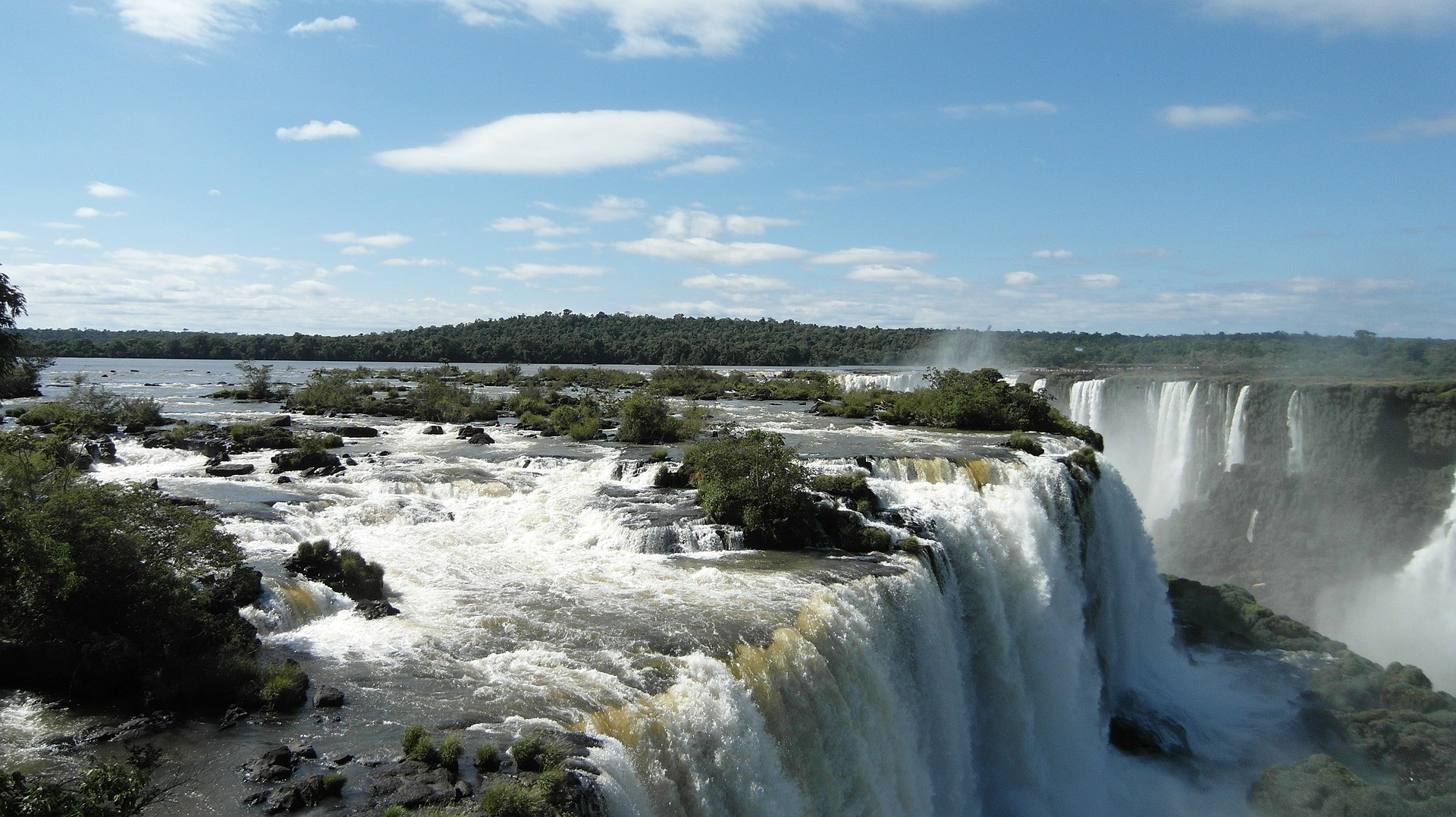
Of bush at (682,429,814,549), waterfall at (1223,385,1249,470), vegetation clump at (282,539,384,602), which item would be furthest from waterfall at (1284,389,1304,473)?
vegetation clump at (282,539,384,602)

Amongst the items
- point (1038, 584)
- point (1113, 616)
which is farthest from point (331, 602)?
point (1113, 616)

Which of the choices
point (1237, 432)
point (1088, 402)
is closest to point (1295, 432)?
point (1237, 432)

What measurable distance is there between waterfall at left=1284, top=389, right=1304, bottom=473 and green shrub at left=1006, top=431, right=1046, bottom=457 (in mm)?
16789

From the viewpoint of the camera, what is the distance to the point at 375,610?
14.1 m

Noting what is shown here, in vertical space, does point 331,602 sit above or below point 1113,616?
above

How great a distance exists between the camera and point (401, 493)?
22141 mm

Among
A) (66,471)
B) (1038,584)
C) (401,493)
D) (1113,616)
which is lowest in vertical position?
(1113,616)

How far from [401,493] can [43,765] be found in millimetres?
13402

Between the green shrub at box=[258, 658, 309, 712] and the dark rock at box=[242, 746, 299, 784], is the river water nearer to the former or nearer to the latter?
the dark rock at box=[242, 746, 299, 784]

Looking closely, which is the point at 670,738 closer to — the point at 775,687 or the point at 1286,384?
the point at 775,687

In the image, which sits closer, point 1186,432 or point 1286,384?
point 1286,384

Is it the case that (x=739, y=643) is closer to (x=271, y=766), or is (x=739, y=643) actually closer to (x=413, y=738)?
(x=413, y=738)

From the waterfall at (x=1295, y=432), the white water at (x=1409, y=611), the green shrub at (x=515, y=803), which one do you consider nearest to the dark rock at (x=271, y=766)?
the green shrub at (x=515, y=803)

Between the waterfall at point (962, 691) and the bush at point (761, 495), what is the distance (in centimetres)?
303
